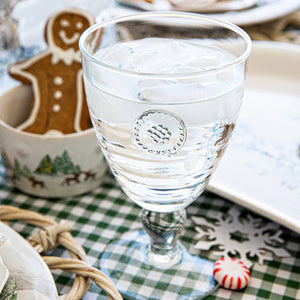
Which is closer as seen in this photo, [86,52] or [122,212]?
[86,52]

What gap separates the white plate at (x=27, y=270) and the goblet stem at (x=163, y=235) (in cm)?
10

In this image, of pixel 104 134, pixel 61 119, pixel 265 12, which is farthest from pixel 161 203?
pixel 265 12

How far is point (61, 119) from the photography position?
0.53 metres

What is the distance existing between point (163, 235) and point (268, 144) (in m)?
0.17

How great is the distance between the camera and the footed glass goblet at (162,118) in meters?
0.32

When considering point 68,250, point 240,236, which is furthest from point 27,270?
point 240,236

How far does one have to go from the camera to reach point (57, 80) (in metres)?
0.54

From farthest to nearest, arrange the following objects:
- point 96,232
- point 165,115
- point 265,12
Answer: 1. point 265,12
2. point 96,232
3. point 165,115

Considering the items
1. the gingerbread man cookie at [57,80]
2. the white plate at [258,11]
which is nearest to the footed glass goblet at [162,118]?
the gingerbread man cookie at [57,80]

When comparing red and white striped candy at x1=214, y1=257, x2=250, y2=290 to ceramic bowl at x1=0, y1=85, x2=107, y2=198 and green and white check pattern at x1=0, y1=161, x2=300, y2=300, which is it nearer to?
green and white check pattern at x1=0, y1=161, x2=300, y2=300

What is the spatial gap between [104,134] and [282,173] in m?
0.20

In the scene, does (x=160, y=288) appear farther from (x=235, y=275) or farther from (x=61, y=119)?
(x=61, y=119)

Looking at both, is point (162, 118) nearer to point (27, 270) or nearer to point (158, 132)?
point (158, 132)

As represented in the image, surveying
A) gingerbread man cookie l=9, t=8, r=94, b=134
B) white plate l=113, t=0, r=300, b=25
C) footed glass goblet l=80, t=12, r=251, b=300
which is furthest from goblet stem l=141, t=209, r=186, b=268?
white plate l=113, t=0, r=300, b=25
